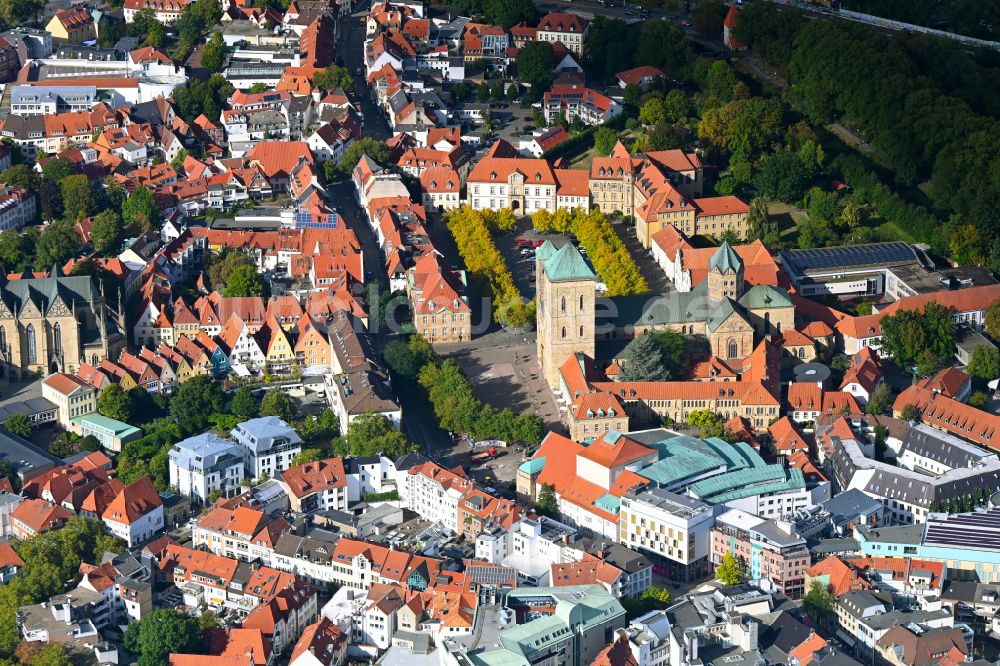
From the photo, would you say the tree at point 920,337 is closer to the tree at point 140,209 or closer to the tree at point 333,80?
the tree at point 140,209

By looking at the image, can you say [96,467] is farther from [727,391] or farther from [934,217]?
[934,217]

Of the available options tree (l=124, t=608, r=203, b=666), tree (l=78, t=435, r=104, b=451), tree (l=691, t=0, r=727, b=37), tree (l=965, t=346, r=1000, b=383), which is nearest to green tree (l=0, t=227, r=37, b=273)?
tree (l=78, t=435, r=104, b=451)

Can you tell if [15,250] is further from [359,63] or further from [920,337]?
[920,337]

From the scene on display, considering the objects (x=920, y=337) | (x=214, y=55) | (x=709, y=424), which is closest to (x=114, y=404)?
(x=709, y=424)

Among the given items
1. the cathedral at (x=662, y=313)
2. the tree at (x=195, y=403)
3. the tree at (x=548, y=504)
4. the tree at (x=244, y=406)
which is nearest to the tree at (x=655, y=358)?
the cathedral at (x=662, y=313)

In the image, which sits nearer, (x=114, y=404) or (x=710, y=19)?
(x=114, y=404)

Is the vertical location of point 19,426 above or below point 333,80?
below

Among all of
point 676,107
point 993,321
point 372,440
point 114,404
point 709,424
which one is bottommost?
point 709,424
